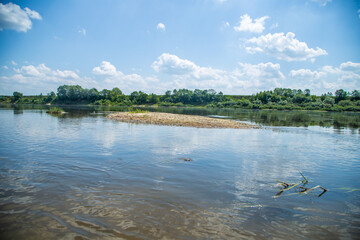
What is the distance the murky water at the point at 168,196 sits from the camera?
16.8 ft

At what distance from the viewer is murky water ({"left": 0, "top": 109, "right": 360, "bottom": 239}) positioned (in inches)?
202

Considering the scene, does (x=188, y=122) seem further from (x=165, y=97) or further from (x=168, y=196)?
(x=165, y=97)

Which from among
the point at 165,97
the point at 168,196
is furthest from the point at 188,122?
the point at 165,97

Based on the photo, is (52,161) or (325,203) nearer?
(325,203)

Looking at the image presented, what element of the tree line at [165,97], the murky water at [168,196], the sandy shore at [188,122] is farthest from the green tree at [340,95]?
the murky water at [168,196]

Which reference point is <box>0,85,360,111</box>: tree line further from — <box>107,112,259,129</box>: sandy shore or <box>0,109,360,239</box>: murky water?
<box>0,109,360,239</box>: murky water

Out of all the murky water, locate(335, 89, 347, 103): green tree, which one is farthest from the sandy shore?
locate(335, 89, 347, 103): green tree

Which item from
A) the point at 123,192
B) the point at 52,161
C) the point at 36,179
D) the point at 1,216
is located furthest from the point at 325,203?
the point at 52,161

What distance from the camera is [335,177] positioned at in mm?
9695

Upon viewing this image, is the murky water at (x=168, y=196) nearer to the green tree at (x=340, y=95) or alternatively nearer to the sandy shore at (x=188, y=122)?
the sandy shore at (x=188, y=122)

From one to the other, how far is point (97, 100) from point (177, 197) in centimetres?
16536

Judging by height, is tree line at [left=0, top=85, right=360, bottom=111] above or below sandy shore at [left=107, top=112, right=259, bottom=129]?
above

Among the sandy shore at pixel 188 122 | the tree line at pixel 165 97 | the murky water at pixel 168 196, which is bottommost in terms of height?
the murky water at pixel 168 196

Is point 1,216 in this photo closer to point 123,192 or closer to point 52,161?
point 123,192
